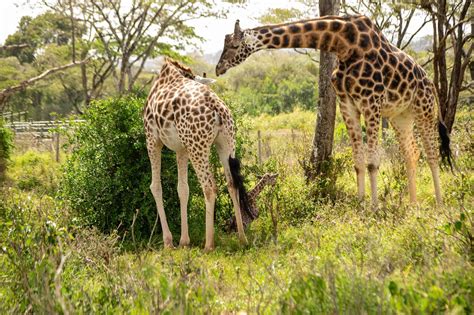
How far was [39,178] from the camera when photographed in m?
14.8

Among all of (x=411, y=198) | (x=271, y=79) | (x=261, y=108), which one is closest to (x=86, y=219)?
(x=411, y=198)

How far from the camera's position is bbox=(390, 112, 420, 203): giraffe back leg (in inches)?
293

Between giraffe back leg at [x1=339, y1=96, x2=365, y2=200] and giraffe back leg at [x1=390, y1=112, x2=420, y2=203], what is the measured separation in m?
0.79

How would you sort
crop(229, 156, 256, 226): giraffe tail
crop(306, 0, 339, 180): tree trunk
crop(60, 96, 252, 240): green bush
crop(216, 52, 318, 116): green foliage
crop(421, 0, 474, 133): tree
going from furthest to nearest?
crop(216, 52, 318, 116): green foliage → crop(421, 0, 474, 133): tree → crop(306, 0, 339, 180): tree trunk → crop(60, 96, 252, 240): green bush → crop(229, 156, 256, 226): giraffe tail

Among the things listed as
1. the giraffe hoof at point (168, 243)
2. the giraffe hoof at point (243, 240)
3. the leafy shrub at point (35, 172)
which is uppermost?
the giraffe hoof at point (243, 240)

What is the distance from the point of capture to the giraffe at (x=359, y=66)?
21.3ft

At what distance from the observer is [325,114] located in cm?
912

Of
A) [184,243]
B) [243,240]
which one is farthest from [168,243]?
[243,240]

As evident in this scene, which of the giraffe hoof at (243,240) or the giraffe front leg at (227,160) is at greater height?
the giraffe front leg at (227,160)

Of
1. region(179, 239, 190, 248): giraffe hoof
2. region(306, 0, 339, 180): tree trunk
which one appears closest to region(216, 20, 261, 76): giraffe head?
region(179, 239, 190, 248): giraffe hoof

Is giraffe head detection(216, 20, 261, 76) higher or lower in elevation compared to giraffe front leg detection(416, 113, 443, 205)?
higher

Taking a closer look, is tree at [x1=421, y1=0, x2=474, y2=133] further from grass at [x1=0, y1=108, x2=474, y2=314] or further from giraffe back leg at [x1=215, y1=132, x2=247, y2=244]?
giraffe back leg at [x1=215, y1=132, x2=247, y2=244]

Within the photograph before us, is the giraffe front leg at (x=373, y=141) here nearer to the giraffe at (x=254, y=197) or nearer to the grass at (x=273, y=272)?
the grass at (x=273, y=272)

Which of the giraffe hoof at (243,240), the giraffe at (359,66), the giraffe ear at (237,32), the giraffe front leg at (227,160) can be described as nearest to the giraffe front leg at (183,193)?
the giraffe front leg at (227,160)
